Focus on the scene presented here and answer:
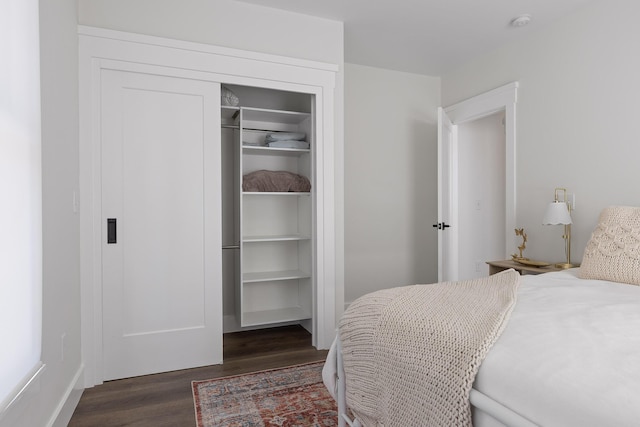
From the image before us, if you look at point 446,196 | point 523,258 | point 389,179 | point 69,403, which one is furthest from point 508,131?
point 69,403

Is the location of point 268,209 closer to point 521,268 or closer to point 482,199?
point 521,268

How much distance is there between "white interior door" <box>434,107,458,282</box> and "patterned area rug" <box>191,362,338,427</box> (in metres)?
1.73

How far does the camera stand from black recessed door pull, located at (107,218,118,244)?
2.45 m

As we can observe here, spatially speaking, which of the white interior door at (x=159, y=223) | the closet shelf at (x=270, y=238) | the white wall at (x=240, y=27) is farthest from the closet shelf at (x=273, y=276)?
the white interior door at (x=159, y=223)

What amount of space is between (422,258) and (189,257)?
2.62m

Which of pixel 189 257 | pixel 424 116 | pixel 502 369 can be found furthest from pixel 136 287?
pixel 424 116

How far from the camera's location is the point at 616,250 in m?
1.99

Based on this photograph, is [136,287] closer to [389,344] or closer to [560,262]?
[389,344]

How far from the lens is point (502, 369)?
97 cm

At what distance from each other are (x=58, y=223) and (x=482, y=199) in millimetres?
3990

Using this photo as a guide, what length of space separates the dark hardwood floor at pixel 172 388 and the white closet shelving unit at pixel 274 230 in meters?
0.25

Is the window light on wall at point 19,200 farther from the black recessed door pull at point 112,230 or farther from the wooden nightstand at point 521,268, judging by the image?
the wooden nightstand at point 521,268

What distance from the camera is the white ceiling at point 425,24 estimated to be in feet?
9.16

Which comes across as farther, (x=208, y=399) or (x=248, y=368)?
(x=248, y=368)
